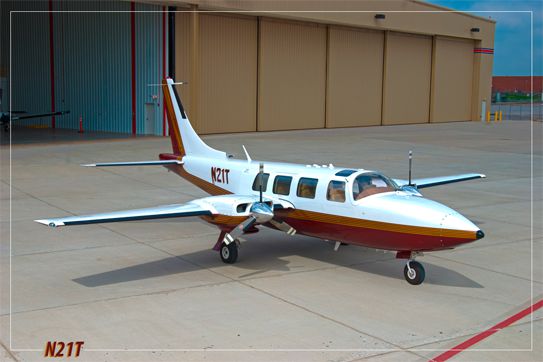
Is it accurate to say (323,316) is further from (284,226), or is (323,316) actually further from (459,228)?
(284,226)

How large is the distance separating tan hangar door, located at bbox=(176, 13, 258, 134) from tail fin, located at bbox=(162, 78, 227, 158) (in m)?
25.4

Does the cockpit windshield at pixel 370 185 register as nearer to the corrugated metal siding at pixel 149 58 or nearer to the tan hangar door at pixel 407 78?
the corrugated metal siding at pixel 149 58

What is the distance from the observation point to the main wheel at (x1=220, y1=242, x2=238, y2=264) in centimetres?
1447

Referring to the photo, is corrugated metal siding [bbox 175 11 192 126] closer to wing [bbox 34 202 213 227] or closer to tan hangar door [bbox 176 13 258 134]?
tan hangar door [bbox 176 13 258 134]

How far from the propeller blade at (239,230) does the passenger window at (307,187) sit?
1.53 metres

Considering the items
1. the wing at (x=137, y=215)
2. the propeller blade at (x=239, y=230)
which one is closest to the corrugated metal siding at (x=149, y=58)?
the wing at (x=137, y=215)

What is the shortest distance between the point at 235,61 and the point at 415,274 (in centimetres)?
3758

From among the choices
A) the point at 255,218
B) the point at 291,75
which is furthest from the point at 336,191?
the point at 291,75

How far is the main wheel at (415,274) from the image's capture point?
1308 centimetres

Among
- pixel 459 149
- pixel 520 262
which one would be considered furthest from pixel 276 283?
pixel 459 149

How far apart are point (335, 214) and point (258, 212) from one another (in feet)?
5.58

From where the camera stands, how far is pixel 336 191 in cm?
1398

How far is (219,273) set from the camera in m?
13.9

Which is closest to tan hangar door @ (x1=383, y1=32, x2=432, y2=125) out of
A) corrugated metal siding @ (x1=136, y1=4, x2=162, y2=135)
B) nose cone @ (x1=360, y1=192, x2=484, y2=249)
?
corrugated metal siding @ (x1=136, y1=4, x2=162, y2=135)
